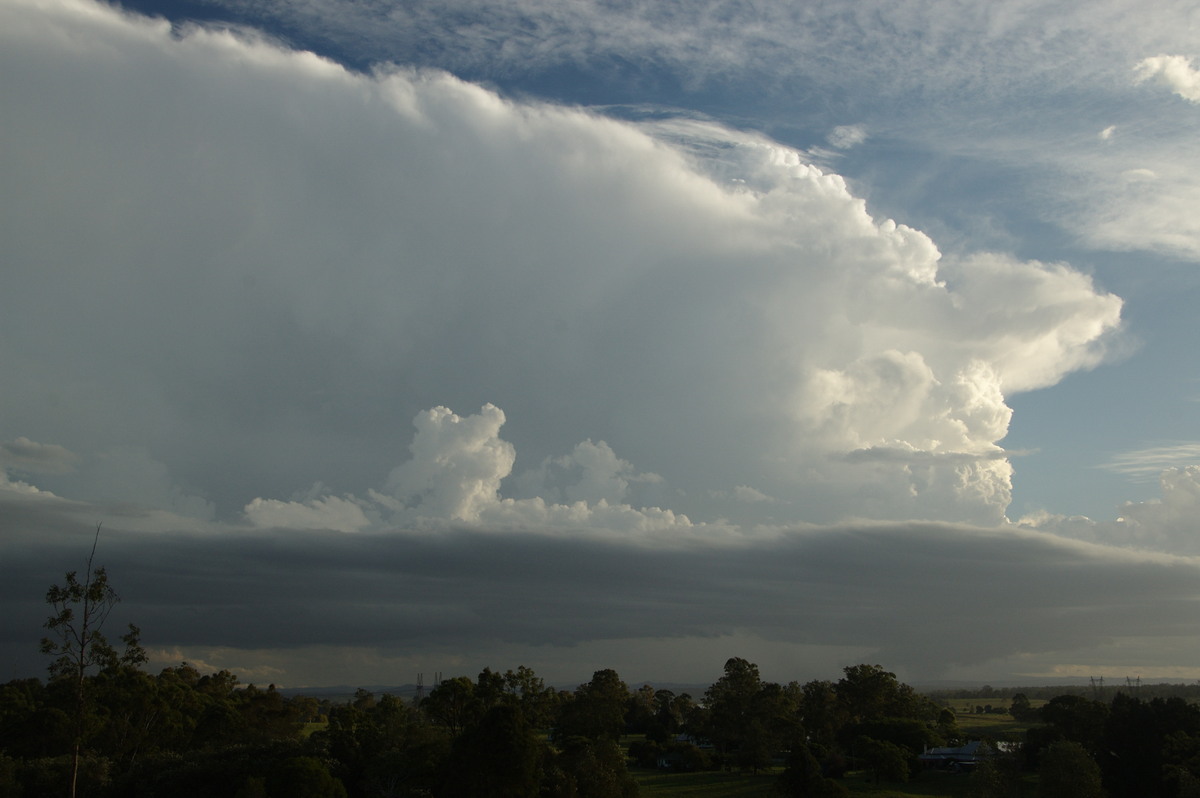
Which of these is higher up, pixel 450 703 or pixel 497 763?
pixel 497 763

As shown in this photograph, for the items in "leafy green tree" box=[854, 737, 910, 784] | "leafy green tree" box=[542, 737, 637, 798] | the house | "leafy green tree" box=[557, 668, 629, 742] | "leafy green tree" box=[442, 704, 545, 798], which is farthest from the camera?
"leafy green tree" box=[557, 668, 629, 742]

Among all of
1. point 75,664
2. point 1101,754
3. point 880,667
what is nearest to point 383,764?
point 75,664

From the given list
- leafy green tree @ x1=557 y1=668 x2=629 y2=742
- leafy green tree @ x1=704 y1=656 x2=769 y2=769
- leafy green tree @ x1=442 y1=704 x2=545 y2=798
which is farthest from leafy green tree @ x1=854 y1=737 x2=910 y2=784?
leafy green tree @ x1=442 y1=704 x2=545 y2=798

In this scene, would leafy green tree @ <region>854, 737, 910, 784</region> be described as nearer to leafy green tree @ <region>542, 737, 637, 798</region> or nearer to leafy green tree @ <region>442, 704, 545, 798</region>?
leafy green tree @ <region>542, 737, 637, 798</region>

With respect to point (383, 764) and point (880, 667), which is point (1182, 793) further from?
point (880, 667)

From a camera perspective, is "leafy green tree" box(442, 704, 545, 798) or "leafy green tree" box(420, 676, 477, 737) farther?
"leafy green tree" box(420, 676, 477, 737)

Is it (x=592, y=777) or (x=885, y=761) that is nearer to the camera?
(x=592, y=777)

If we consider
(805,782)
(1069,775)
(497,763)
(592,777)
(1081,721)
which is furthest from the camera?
(1081,721)

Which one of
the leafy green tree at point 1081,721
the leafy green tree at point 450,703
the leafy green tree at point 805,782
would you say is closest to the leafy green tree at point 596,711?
the leafy green tree at point 450,703

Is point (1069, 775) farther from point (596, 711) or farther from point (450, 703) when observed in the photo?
point (596, 711)

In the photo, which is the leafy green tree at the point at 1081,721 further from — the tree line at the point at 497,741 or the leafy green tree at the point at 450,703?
the leafy green tree at the point at 450,703

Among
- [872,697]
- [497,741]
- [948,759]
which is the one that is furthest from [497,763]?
[872,697]

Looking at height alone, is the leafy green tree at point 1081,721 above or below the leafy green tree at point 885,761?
above

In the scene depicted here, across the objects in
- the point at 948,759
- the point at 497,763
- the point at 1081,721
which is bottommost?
the point at 948,759
